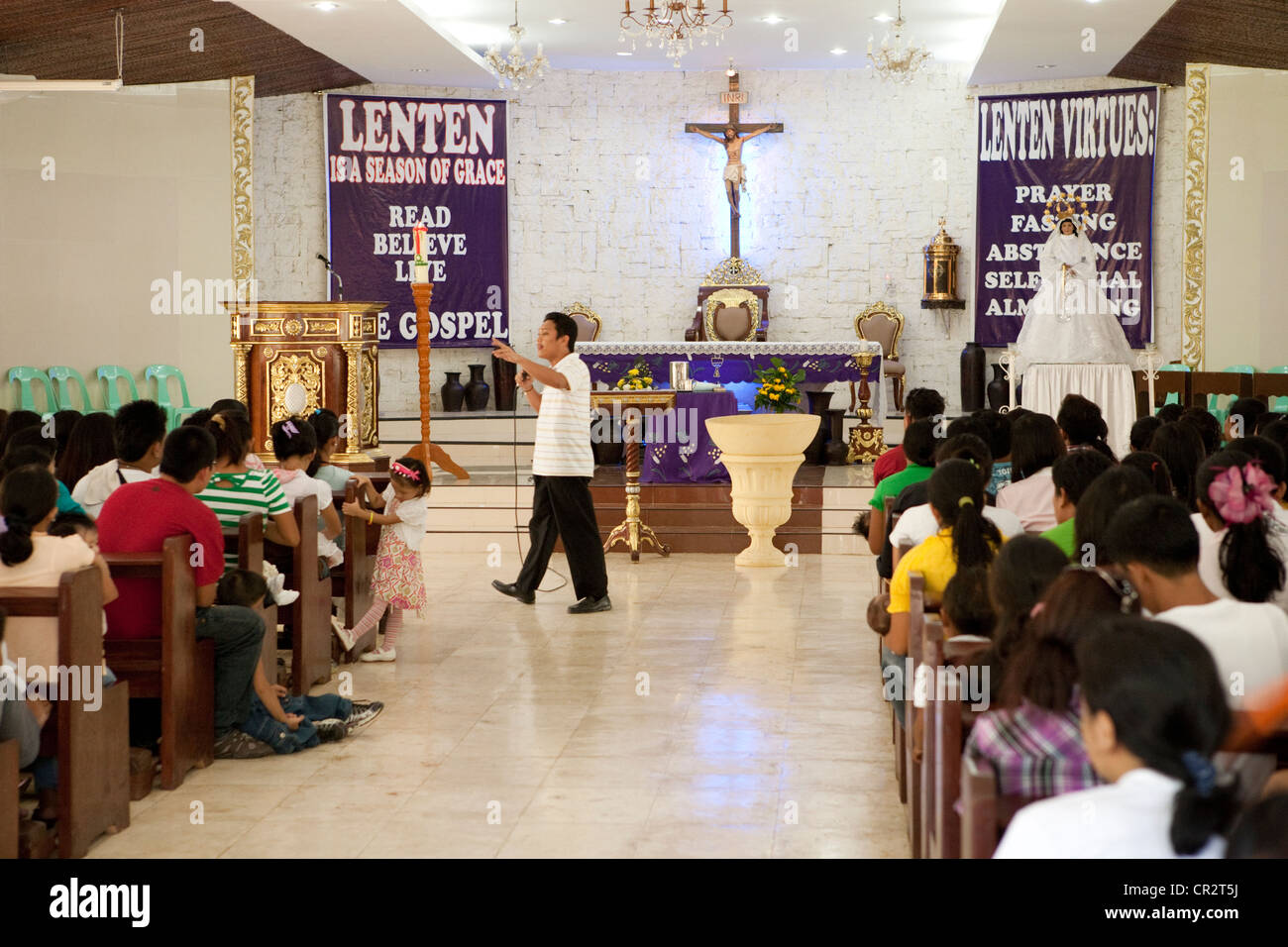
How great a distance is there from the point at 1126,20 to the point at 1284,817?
33.8 feet

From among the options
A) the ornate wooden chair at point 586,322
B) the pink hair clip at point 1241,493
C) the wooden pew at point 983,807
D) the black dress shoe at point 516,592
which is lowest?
the black dress shoe at point 516,592

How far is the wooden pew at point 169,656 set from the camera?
3.96 meters

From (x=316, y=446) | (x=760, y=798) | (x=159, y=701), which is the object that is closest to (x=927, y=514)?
(x=760, y=798)

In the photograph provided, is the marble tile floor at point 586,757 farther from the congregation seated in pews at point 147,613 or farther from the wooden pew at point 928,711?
the wooden pew at point 928,711

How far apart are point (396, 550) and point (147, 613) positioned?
1804 mm

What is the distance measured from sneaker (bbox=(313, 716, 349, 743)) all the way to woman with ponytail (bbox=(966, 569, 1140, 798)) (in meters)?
2.86

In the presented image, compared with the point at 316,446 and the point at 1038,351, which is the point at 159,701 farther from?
the point at 1038,351

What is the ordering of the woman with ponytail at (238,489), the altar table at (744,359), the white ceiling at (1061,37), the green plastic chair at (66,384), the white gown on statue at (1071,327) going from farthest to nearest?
the altar table at (744,359)
the green plastic chair at (66,384)
the white ceiling at (1061,37)
the white gown on statue at (1071,327)
the woman with ponytail at (238,489)

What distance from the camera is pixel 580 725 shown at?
4855 mm

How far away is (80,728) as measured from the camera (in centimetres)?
348

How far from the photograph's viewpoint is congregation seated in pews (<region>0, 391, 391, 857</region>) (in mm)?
3428

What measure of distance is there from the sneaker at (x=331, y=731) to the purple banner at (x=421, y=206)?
9342 mm

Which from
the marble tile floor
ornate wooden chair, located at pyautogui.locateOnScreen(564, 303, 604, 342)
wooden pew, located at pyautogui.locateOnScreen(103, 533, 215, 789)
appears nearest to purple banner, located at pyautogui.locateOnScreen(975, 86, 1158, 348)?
ornate wooden chair, located at pyautogui.locateOnScreen(564, 303, 604, 342)

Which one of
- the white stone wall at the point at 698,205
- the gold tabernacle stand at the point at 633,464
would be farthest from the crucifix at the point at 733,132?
the gold tabernacle stand at the point at 633,464
